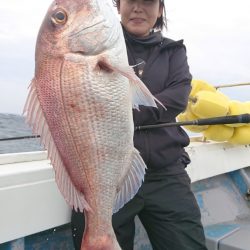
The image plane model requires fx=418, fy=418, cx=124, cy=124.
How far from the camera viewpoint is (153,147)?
2.62 m

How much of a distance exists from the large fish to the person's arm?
24.5 inches

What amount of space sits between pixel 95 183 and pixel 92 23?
0.70m

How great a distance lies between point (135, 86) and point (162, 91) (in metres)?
0.77

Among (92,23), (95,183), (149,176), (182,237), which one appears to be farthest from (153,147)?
(92,23)

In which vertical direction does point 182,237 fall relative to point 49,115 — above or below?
below

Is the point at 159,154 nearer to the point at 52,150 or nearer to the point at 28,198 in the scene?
the point at 28,198

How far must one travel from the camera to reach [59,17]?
71.4 inches

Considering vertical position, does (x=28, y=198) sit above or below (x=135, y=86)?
below

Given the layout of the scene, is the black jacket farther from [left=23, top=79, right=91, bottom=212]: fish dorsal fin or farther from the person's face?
[left=23, top=79, right=91, bottom=212]: fish dorsal fin

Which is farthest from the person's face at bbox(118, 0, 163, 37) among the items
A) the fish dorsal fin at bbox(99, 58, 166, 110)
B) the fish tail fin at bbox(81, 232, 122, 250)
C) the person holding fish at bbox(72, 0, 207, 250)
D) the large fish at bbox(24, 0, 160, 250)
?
the fish tail fin at bbox(81, 232, 122, 250)

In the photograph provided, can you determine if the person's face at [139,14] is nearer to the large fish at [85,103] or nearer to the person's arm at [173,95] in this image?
the person's arm at [173,95]

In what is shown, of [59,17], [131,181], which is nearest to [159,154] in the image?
[131,181]

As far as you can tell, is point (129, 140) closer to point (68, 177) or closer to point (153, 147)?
point (68, 177)

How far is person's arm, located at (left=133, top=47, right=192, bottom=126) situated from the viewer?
2.48m
